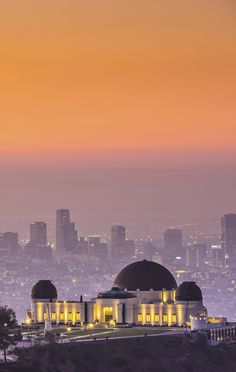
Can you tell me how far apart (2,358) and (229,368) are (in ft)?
72.7

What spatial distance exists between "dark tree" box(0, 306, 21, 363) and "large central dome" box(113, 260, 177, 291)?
27.6 metres

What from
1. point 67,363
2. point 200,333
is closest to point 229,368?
point 200,333

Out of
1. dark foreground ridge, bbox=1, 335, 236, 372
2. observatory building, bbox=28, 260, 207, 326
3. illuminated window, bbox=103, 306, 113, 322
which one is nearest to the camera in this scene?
dark foreground ridge, bbox=1, 335, 236, 372

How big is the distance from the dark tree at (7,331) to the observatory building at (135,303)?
2340cm

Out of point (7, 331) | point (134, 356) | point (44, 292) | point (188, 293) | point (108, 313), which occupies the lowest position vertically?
point (134, 356)

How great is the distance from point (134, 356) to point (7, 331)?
44.5ft

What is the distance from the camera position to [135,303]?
152m

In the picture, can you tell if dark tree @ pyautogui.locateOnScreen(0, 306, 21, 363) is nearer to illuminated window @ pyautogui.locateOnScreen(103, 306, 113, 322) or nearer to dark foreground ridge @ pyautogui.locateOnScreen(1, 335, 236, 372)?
dark foreground ridge @ pyautogui.locateOnScreen(1, 335, 236, 372)

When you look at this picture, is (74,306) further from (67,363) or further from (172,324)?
(67,363)

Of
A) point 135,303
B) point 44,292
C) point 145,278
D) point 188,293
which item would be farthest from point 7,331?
point 145,278

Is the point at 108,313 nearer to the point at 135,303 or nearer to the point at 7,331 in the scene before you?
the point at 135,303

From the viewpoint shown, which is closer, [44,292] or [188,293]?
[188,293]

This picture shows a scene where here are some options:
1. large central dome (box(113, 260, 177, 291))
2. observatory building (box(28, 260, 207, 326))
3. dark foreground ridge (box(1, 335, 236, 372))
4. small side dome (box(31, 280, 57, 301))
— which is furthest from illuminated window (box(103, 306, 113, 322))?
dark foreground ridge (box(1, 335, 236, 372))

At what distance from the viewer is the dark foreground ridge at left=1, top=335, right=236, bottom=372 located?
128 meters
